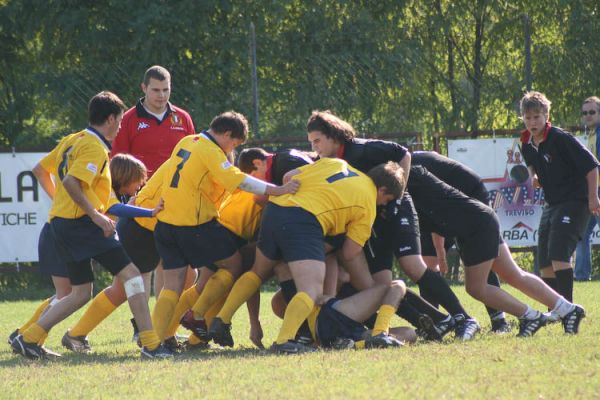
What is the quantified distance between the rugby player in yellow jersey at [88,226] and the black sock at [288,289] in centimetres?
93

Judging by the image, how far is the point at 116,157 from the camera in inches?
318

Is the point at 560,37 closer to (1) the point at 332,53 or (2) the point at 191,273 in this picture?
(1) the point at 332,53

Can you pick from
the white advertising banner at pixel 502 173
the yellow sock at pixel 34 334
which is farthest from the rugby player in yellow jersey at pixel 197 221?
the white advertising banner at pixel 502 173

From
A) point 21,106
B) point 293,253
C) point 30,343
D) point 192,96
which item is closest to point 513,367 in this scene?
point 293,253

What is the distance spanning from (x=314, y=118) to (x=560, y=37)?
999 centimetres

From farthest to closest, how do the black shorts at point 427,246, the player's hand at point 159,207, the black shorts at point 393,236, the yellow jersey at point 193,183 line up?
the black shorts at point 427,246 < the black shorts at point 393,236 < the player's hand at point 159,207 < the yellow jersey at point 193,183

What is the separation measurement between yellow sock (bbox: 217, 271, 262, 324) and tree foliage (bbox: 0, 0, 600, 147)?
7.25m

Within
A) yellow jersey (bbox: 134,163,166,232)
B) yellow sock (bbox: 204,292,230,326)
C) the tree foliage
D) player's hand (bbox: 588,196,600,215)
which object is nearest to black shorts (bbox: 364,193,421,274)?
yellow sock (bbox: 204,292,230,326)

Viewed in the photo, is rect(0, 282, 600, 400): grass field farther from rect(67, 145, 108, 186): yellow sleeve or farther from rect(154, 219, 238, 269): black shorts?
rect(67, 145, 108, 186): yellow sleeve

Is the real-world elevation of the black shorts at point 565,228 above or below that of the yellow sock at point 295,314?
above

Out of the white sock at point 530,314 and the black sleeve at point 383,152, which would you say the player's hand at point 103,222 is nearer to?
the black sleeve at point 383,152

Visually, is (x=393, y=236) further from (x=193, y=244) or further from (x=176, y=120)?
(x=176, y=120)

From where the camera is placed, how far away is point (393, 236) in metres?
7.74

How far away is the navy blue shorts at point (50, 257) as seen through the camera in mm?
7926
